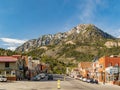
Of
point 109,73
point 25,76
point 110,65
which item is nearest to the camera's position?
point 109,73

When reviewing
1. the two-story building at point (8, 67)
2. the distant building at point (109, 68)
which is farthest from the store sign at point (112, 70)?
the two-story building at point (8, 67)

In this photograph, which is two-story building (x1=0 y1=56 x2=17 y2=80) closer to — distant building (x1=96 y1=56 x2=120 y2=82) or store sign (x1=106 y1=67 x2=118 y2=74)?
store sign (x1=106 y1=67 x2=118 y2=74)

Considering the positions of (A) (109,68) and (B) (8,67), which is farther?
(A) (109,68)

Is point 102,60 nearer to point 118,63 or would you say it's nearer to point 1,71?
point 118,63

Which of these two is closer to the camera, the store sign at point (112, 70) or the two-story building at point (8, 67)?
the two-story building at point (8, 67)

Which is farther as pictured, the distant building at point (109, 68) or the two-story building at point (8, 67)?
the distant building at point (109, 68)

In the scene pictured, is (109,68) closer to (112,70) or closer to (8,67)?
(112,70)

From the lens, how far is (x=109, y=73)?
113 m

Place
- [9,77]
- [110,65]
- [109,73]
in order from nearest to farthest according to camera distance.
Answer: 1. [9,77]
2. [109,73]
3. [110,65]

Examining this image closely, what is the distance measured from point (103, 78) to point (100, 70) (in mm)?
9223

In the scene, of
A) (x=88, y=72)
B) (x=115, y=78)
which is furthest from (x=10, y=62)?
(x=88, y=72)

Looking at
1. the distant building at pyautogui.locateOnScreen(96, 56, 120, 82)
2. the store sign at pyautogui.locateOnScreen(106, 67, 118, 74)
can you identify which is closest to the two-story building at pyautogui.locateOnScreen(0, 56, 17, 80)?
the store sign at pyautogui.locateOnScreen(106, 67, 118, 74)

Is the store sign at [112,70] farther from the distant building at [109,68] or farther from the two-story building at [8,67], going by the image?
the two-story building at [8,67]

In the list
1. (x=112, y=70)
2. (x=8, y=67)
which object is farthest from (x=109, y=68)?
(x=8, y=67)
